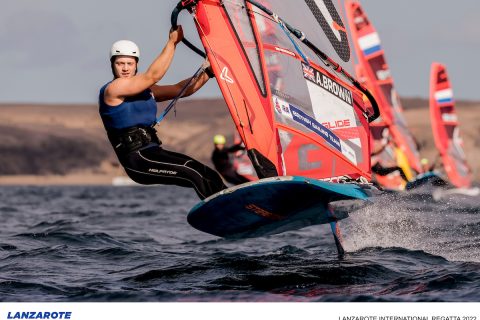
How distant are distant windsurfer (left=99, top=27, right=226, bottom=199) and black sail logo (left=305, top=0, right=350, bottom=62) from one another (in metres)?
2.08

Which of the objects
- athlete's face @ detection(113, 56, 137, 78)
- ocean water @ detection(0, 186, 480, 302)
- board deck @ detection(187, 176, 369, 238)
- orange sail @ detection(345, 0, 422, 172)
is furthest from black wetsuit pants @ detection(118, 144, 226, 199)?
orange sail @ detection(345, 0, 422, 172)

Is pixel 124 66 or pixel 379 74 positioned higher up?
pixel 379 74

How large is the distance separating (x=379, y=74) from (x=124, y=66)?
16.7m

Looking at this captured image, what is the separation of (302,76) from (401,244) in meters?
2.83

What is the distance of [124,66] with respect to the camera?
28.8ft

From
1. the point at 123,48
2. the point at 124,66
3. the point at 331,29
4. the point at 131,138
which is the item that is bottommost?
the point at 131,138

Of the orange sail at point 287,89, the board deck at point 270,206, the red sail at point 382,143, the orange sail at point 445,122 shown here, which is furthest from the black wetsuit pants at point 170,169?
the orange sail at point 445,122

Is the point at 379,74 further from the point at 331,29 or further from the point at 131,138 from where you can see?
the point at 131,138

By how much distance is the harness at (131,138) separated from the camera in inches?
347

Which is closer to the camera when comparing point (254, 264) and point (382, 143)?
point (254, 264)

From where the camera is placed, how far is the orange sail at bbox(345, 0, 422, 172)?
24.2 metres

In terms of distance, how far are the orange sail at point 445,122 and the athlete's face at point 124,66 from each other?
19241mm

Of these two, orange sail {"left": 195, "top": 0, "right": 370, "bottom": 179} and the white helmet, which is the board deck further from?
the white helmet

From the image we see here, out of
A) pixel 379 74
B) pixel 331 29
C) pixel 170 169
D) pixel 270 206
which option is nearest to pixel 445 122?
pixel 379 74
